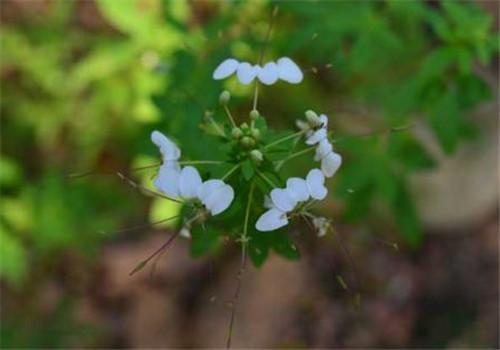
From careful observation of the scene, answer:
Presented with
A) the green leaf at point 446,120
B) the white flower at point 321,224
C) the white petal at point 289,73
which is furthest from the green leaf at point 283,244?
the green leaf at point 446,120

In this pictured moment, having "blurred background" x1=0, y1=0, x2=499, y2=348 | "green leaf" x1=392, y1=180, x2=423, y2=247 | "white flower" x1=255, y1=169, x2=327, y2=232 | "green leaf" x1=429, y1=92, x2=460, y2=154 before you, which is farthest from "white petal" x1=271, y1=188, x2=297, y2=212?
"blurred background" x1=0, y1=0, x2=499, y2=348

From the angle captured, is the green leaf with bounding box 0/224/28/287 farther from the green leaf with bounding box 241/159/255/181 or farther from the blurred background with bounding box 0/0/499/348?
the green leaf with bounding box 241/159/255/181

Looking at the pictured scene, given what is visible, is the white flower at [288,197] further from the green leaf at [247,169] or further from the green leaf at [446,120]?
the green leaf at [446,120]

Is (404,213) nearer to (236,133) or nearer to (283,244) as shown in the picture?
(283,244)

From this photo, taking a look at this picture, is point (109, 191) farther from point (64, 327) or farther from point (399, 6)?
point (399, 6)

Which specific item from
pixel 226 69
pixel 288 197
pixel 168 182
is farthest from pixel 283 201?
pixel 226 69
